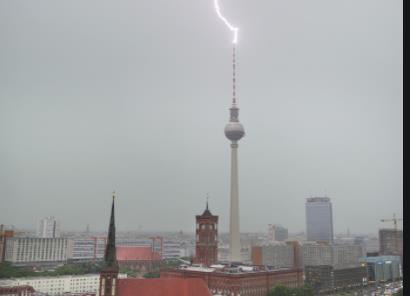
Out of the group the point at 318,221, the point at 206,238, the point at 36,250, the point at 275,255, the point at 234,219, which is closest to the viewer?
the point at 206,238

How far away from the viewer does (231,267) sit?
634 inches

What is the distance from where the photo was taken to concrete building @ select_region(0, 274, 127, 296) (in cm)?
1557

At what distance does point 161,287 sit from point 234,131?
1442cm

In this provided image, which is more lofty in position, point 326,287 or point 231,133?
Answer: point 231,133

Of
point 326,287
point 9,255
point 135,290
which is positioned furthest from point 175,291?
point 9,255

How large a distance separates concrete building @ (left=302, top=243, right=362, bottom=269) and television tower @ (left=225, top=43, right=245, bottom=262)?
7253mm

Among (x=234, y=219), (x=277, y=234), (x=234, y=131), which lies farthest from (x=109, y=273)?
(x=277, y=234)

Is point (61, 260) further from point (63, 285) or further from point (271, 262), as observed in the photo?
point (271, 262)

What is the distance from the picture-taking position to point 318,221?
120 feet

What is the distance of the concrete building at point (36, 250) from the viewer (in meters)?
22.6

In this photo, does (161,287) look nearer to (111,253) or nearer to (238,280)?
(111,253)

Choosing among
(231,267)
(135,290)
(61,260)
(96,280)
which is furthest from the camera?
(61,260)

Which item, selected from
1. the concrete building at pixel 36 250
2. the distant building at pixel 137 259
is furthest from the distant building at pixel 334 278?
the concrete building at pixel 36 250
